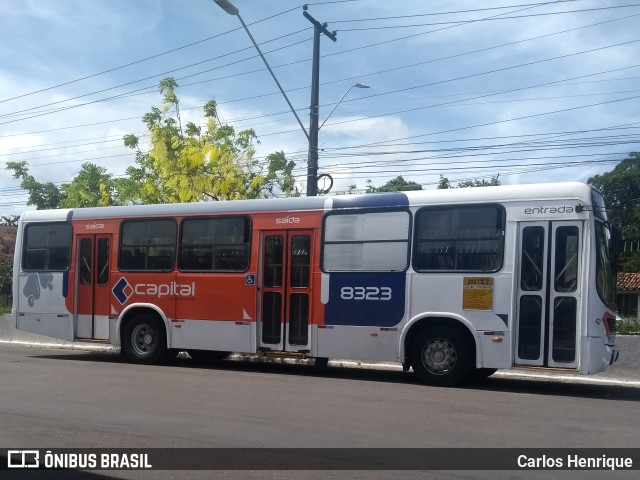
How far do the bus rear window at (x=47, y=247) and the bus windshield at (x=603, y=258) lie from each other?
1112cm

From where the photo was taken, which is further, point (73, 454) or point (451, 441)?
point (451, 441)

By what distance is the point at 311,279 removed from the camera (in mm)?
14047

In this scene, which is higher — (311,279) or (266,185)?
(266,185)

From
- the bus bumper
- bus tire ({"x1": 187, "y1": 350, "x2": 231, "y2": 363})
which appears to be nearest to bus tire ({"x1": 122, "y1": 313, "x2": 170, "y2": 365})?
bus tire ({"x1": 187, "y1": 350, "x2": 231, "y2": 363})

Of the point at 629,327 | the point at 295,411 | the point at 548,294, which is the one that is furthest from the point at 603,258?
the point at 295,411

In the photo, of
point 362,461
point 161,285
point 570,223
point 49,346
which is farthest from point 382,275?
point 49,346

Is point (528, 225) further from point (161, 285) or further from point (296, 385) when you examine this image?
point (161, 285)

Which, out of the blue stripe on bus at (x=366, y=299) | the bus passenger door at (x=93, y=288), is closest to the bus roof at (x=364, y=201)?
the bus passenger door at (x=93, y=288)

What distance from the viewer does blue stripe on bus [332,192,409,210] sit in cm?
1343

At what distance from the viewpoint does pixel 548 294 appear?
39.3 ft

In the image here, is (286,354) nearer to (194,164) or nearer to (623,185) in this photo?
(194,164)

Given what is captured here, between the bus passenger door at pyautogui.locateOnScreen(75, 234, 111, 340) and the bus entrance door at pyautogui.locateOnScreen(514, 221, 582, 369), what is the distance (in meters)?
8.89

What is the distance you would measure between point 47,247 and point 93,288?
1.72m

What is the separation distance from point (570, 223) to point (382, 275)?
3242mm
